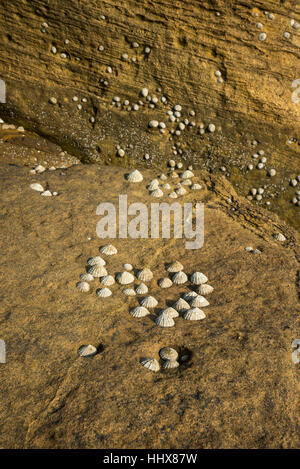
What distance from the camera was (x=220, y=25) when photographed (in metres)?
6.07

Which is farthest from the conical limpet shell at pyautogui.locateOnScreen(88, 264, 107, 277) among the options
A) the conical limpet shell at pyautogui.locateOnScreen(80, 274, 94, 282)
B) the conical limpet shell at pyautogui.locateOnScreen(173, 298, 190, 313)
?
the conical limpet shell at pyautogui.locateOnScreen(173, 298, 190, 313)

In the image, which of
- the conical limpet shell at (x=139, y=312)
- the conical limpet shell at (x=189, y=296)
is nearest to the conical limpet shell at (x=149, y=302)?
the conical limpet shell at (x=139, y=312)

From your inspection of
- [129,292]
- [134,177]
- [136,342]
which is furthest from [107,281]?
[134,177]

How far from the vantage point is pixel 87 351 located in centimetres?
324

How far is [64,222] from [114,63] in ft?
10.2

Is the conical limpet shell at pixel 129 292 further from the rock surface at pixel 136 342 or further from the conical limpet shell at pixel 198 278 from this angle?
the conical limpet shell at pixel 198 278

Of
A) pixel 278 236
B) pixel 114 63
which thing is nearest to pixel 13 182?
pixel 114 63

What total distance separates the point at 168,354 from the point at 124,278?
3.94 ft

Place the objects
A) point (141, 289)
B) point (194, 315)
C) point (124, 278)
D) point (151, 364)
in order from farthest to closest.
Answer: point (124, 278) → point (141, 289) → point (194, 315) → point (151, 364)

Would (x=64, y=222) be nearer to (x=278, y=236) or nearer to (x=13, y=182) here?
(x=13, y=182)

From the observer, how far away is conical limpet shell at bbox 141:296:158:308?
3855 millimetres

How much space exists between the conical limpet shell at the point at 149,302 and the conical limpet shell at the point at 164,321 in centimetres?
25

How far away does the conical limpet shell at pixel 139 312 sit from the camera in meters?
3.73

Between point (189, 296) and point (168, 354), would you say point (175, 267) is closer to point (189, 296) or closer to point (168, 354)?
point (189, 296)
